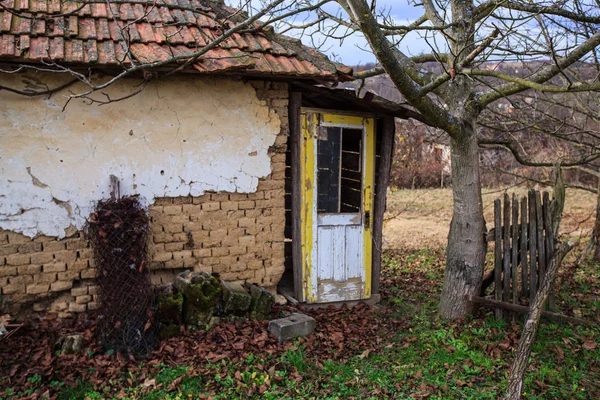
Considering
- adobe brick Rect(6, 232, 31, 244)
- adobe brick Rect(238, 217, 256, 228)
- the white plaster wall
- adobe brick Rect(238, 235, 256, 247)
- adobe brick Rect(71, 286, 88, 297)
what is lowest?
adobe brick Rect(71, 286, 88, 297)

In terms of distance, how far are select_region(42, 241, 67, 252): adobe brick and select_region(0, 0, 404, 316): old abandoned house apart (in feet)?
0.03

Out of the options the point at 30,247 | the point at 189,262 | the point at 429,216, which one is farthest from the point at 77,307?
the point at 429,216

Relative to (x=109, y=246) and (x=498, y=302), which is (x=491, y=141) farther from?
(x=109, y=246)

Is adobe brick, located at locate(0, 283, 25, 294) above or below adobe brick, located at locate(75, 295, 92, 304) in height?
above

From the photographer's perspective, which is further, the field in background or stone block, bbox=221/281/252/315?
the field in background

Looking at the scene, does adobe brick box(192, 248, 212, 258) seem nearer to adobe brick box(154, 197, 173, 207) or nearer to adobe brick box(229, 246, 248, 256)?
adobe brick box(229, 246, 248, 256)

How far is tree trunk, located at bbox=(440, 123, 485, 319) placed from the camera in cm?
572

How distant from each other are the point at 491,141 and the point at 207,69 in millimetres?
3818

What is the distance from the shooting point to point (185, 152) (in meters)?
5.50

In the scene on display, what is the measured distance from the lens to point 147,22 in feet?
18.5

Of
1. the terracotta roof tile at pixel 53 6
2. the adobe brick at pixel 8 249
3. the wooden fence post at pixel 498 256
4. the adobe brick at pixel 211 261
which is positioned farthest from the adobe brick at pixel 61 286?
the wooden fence post at pixel 498 256

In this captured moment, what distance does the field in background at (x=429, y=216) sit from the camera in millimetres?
11484

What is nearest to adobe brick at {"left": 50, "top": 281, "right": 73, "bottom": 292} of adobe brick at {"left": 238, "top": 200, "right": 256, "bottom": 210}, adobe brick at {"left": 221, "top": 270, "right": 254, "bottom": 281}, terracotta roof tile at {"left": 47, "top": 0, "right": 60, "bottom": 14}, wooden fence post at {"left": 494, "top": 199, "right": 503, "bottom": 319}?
adobe brick at {"left": 221, "top": 270, "right": 254, "bottom": 281}

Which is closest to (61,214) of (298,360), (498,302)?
(298,360)
